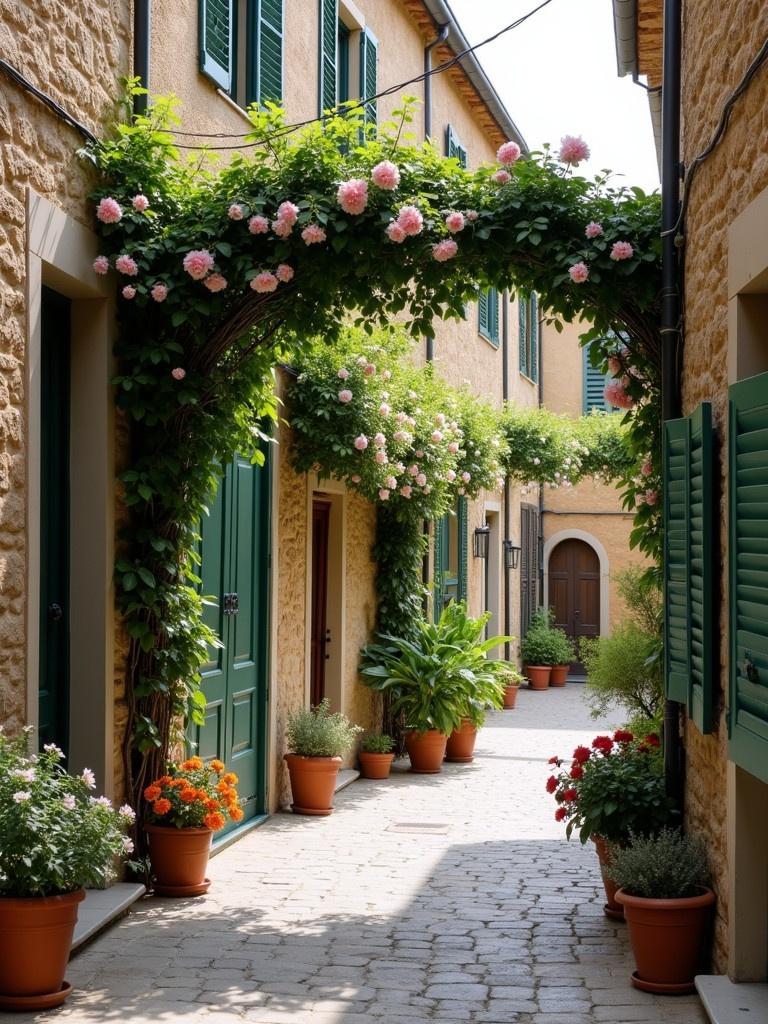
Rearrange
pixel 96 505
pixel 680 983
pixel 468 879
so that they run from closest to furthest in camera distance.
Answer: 1. pixel 680 983
2. pixel 96 505
3. pixel 468 879

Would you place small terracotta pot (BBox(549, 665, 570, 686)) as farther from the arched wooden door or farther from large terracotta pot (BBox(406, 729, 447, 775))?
large terracotta pot (BBox(406, 729, 447, 775))

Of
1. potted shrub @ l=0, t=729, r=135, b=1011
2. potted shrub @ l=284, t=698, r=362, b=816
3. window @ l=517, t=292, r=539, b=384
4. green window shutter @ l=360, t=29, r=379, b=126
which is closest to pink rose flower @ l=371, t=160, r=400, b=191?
potted shrub @ l=0, t=729, r=135, b=1011

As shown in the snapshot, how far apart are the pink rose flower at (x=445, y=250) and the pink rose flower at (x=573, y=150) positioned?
685 millimetres

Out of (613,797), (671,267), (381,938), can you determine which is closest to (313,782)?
(381,938)

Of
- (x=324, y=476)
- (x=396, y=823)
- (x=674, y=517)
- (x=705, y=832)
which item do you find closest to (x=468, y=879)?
(x=396, y=823)

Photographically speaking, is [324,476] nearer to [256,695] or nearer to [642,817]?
[256,695]

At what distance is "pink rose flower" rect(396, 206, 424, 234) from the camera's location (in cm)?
595

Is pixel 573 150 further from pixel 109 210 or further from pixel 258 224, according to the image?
pixel 109 210

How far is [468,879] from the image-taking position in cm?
718

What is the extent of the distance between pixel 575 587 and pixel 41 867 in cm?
1805

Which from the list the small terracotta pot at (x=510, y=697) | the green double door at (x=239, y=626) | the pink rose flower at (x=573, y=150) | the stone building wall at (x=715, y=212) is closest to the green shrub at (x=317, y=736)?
the green double door at (x=239, y=626)

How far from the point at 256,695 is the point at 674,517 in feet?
12.9

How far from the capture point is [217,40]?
7.58 m

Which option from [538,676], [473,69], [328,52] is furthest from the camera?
[538,676]
